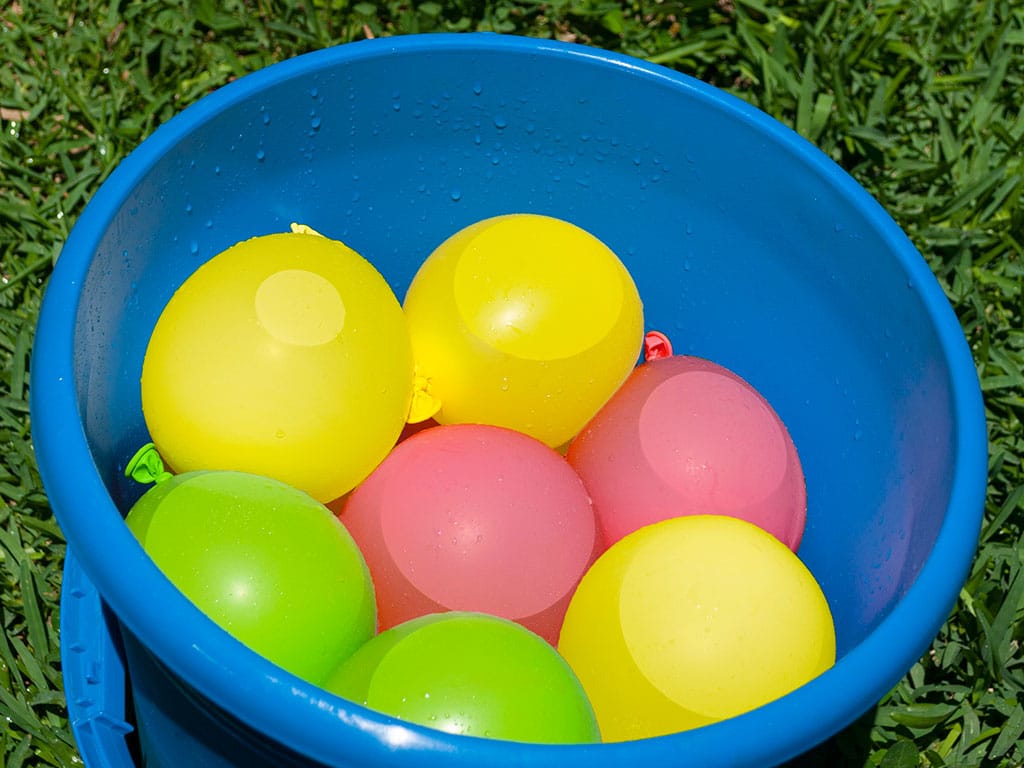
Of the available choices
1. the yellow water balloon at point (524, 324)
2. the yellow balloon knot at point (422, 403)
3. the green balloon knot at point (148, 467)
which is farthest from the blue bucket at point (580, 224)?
the yellow balloon knot at point (422, 403)

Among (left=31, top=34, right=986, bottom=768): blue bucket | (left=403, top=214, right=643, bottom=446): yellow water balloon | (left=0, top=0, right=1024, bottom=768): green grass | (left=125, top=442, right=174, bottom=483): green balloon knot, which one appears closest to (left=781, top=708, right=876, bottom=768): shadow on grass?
(left=0, top=0, right=1024, bottom=768): green grass

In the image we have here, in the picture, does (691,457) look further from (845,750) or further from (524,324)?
(845,750)

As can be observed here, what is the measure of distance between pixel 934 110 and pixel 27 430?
1662 mm

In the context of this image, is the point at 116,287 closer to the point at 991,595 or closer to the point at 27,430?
the point at 27,430

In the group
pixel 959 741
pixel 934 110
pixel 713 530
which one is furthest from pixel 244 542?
pixel 934 110

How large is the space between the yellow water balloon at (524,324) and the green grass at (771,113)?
61cm

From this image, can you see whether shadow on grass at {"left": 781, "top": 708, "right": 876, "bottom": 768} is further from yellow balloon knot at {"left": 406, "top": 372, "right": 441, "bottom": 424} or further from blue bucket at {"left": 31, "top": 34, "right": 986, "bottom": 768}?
yellow balloon knot at {"left": 406, "top": 372, "right": 441, "bottom": 424}

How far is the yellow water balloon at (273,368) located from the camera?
3.87ft

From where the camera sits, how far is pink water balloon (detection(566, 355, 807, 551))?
4.32 feet

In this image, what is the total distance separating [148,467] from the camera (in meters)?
1.25

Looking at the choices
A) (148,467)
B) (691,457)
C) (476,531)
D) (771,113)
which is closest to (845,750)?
(691,457)

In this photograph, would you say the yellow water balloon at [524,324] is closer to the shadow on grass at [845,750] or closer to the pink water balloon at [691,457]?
the pink water balloon at [691,457]

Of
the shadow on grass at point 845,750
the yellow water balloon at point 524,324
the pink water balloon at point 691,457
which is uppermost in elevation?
the yellow water balloon at point 524,324

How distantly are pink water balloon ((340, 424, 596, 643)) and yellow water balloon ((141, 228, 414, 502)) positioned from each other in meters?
0.08
